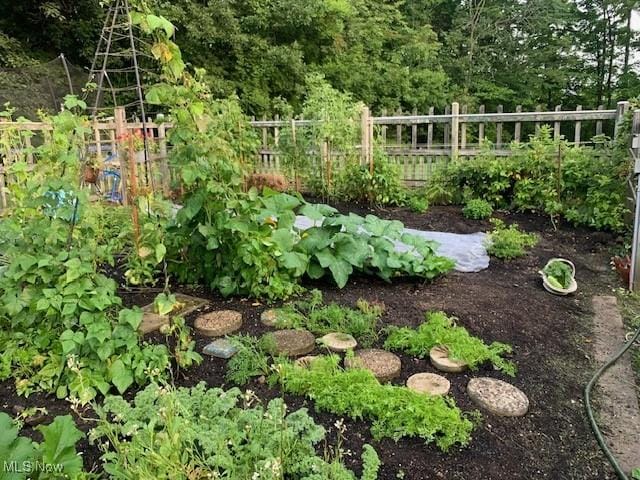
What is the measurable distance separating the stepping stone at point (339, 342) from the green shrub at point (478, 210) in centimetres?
382

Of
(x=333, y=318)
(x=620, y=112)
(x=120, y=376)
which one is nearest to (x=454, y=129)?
(x=620, y=112)

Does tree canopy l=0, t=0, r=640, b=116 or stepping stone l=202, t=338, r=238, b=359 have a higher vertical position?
tree canopy l=0, t=0, r=640, b=116

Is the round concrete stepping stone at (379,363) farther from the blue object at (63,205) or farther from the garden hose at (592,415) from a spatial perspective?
the blue object at (63,205)

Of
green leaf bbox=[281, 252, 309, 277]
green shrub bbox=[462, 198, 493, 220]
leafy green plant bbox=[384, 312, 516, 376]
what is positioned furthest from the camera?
green shrub bbox=[462, 198, 493, 220]

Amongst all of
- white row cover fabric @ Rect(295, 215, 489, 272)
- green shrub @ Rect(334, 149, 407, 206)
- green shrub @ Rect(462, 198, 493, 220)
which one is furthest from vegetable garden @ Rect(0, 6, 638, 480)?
green shrub @ Rect(334, 149, 407, 206)

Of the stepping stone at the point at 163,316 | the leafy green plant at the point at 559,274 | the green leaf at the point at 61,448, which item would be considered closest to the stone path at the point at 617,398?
the leafy green plant at the point at 559,274

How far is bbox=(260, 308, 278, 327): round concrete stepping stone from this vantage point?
2.93m

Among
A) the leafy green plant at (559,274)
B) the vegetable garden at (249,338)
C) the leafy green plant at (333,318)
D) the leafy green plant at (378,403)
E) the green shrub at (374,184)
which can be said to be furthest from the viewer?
the green shrub at (374,184)

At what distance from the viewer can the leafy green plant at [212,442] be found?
1509 millimetres

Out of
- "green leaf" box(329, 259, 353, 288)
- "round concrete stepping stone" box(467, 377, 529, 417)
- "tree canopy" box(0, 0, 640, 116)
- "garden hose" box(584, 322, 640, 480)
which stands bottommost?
"garden hose" box(584, 322, 640, 480)

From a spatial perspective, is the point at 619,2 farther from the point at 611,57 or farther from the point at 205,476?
the point at 205,476

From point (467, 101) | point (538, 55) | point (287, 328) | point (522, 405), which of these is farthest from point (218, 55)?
point (522, 405)

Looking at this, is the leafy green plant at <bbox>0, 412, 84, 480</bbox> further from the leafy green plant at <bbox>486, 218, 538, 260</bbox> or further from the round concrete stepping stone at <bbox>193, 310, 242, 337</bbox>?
the leafy green plant at <bbox>486, 218, 538, 260</bbox>

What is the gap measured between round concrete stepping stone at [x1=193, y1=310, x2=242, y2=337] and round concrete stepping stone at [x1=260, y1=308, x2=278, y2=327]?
134mm
